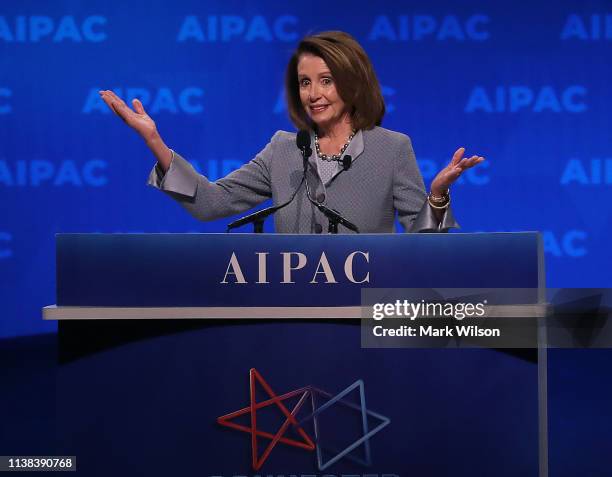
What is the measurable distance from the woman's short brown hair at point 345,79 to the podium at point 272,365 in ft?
2.45

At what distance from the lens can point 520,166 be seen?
5.01 metres

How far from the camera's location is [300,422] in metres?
1.75

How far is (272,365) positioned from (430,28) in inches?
139

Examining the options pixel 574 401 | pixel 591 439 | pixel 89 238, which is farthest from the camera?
pixel 574 401

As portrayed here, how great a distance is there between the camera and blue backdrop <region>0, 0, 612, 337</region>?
488cm

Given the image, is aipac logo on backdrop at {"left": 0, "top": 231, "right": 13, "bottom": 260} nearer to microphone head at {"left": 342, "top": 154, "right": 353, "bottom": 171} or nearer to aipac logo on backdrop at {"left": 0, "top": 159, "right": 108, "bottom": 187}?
aipac logo on backdrop at {"left": 0, "top": 159, "right": 108, "bottom": 187}

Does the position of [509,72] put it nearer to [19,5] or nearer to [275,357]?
[19,5]

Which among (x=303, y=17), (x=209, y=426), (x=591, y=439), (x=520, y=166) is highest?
(x=303, y=17)

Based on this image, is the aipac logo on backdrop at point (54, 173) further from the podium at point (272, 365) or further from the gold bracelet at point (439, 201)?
the podium at point (272, 365)

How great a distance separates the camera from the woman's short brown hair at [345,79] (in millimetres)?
2375

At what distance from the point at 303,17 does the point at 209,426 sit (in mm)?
3529

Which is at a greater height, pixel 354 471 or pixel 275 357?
pixel 275 357

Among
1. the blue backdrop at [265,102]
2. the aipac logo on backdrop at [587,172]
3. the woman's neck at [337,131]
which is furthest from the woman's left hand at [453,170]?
the aipac logo on backdrop at [587,172]

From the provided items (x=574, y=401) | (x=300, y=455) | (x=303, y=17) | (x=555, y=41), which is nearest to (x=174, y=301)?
(x=300, y=455)
